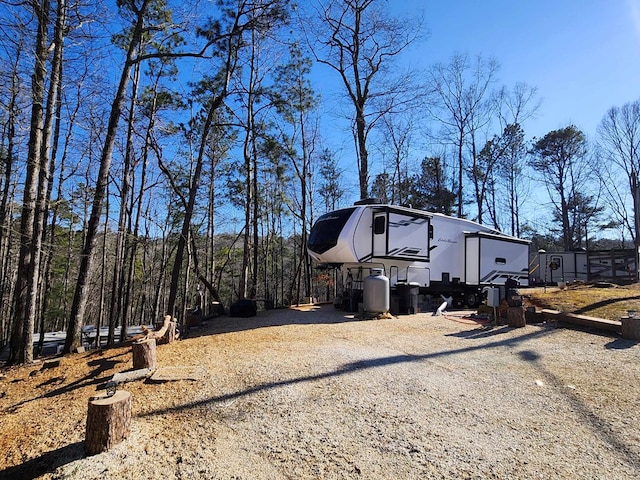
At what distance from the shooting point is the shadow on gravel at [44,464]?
2877 millimetres

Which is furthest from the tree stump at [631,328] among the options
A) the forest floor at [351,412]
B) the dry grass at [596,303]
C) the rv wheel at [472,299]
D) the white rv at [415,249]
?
the rv wheel at [472,299]

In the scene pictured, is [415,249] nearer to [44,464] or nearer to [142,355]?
[142,355]

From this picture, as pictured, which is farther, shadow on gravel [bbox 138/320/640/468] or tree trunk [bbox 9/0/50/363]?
tree trunk [bbox 9/0/50/363]

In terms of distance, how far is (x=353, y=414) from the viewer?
11.5 feet

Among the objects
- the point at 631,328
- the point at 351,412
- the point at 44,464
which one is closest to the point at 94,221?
the point at 44,464

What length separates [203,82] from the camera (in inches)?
578

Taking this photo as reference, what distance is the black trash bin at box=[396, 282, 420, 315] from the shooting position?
1030 cm

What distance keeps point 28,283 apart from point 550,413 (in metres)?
8.83

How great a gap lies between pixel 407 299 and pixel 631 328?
16.4 ft

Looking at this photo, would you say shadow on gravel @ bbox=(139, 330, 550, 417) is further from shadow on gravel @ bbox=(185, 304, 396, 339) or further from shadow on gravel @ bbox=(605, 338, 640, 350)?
shadow on gravel @ bbox=(185, 304, 396, 339)

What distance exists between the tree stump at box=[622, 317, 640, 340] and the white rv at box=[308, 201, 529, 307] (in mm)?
3717

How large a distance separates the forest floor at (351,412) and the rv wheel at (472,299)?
6.12 m

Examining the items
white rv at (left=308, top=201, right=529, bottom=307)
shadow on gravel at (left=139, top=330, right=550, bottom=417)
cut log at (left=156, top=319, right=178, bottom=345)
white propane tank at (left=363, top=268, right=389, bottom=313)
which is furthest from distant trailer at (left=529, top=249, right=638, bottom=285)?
cut log at (left=156, top=319, right=178, bottom=345)

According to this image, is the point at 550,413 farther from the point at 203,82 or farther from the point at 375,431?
the point at 203,82
